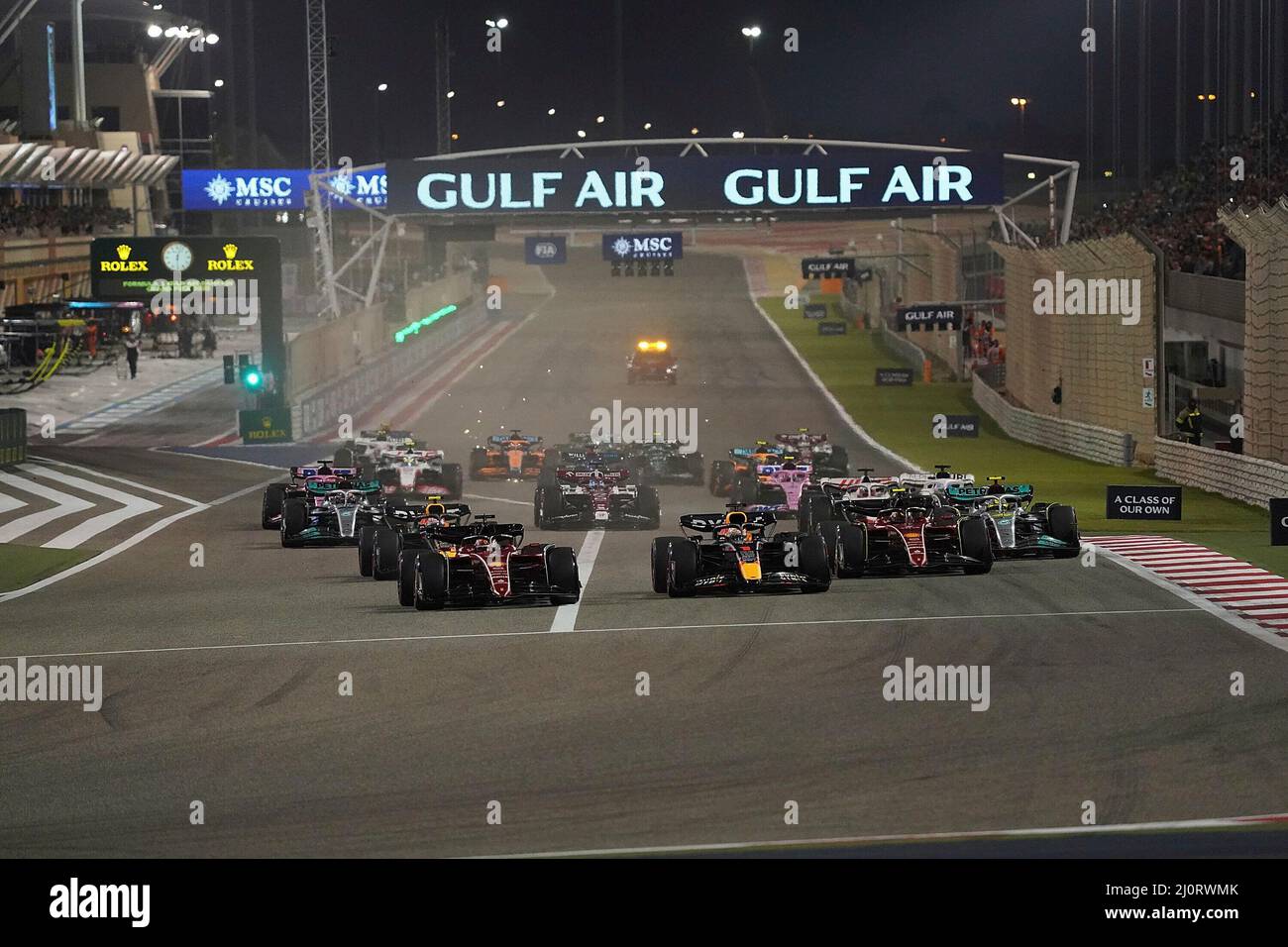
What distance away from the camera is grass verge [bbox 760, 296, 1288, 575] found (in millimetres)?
28891

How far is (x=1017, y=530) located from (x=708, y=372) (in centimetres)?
4539

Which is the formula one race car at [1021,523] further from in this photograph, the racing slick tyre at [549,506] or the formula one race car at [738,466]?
the formula one race car at [738,466]

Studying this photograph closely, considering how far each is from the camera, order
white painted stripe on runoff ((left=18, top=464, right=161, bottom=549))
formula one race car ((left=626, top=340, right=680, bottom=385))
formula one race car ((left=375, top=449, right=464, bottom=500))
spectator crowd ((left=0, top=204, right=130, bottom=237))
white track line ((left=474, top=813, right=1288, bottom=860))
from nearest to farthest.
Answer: white track line ((left=474, top=813, right=1288, bottom=860)) → white painted stripe on runoff ((left=18, top=464, right=161, bottom=549)) → formula one race car ((left=375, top=449, right=464, bottom=500)) → formula one race car ((left=626, top=340, right=680, bottom=385)) → spectator crowd ((left=0, top=204, right=130, bottom=237))

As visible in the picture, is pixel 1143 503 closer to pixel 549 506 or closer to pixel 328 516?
pixel 549 506

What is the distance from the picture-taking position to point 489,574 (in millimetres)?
21547

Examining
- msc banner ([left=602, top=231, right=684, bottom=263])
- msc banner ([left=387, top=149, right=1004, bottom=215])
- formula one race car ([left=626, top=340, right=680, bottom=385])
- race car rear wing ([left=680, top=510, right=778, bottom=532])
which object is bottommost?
race car rear wing ([left=680, top=510, right=778, bottom=532])

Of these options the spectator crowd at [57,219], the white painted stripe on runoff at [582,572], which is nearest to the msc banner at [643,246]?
the spectator crowd at [57,219]

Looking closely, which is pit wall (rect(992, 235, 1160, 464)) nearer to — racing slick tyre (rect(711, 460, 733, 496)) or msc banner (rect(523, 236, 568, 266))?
racing slick tyre (rect(711, 460, 733, 496))

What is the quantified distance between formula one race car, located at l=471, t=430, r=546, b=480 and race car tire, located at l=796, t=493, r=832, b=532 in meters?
12.6

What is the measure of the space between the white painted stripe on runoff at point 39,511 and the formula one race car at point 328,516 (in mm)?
5989

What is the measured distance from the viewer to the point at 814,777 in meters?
13.4

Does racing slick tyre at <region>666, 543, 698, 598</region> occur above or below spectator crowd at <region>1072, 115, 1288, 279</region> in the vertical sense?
below

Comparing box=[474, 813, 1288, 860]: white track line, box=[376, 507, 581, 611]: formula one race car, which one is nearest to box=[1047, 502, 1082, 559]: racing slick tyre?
box=[376, 507, 581, 611]: formula one race car

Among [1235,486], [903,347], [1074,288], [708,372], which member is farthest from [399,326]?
[1235,486]
